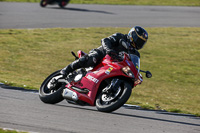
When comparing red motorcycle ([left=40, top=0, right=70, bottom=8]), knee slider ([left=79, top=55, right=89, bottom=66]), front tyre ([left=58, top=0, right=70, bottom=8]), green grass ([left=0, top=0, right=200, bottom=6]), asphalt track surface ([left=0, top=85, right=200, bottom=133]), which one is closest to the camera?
asphalt track surface ([left=0, top=85, right=200, bottom=133])

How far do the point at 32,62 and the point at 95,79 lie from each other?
7237 mm

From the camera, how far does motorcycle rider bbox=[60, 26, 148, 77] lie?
7.48 metres

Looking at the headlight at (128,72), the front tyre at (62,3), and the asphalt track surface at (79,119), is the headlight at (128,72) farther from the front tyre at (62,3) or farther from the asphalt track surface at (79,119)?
the front tyre at (62,3)

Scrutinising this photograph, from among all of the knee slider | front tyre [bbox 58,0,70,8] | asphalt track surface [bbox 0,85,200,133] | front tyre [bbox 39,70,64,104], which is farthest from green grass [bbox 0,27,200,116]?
front tyre [bbox 58,0,70,8]

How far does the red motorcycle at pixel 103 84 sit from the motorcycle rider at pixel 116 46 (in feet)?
0.44

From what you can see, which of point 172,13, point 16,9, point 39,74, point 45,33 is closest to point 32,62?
point 39,74

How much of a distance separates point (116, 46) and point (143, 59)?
8.22 metres

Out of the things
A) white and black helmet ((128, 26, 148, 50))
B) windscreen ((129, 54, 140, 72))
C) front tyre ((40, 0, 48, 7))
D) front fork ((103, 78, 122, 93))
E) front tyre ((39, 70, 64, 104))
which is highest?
white and black helmet ((128, 26, 148, 50))

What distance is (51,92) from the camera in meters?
8.17

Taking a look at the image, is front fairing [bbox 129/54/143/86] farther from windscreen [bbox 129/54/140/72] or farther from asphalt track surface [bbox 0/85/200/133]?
asphalt track surface [bbox 0/85/200/133]

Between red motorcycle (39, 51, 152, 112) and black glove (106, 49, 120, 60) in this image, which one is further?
black glove (106, 49, 120, 60)

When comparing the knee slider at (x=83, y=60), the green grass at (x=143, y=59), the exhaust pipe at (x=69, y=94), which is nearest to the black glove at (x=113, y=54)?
the knee slider at (x=83, y=60)

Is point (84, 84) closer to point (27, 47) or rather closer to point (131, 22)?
point (27, 47)

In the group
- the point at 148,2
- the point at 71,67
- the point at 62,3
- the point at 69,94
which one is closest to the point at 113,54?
the point at 71,67
